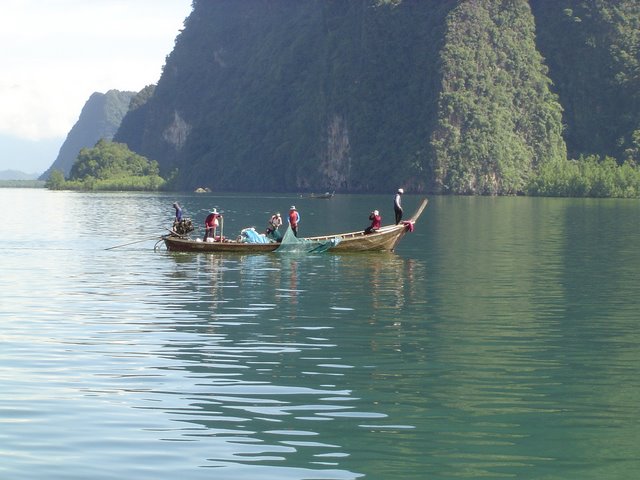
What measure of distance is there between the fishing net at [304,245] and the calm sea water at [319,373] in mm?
5875

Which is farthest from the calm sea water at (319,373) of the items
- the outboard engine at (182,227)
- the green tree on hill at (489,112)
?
the green tree on hill at (489,112)

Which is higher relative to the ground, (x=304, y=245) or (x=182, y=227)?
(x=182, y=227)

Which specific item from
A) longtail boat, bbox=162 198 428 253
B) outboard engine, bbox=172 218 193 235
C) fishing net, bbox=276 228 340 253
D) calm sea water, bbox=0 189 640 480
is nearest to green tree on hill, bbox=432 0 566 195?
longtail boat, bbox=162 198 428 253

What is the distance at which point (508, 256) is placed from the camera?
4425 cm

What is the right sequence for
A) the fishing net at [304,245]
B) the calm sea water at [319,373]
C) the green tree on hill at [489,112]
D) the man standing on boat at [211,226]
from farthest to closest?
the green tree on hill at [489,112]
the man standing on boat at [211,226]
the fishing net at [304,245]
the calm sea water at [319,373]

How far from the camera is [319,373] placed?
59.5 feet

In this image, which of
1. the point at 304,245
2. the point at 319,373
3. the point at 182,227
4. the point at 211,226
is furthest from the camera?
the point at 182,227

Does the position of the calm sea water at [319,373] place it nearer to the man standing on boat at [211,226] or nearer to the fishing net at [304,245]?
the fishing net at [304,245]

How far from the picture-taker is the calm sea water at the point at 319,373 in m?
13.1

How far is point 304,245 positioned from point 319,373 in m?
25.9

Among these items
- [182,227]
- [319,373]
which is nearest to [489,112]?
[182,227]

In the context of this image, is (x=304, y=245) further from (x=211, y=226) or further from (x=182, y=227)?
(x=182, y=227)

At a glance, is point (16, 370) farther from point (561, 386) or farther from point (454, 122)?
point (454, 122)

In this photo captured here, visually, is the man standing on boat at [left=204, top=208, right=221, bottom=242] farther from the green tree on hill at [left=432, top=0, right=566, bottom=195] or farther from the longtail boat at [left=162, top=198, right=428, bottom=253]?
the green tree on hill at [left=432, top=0, right=566, bottom=195]
